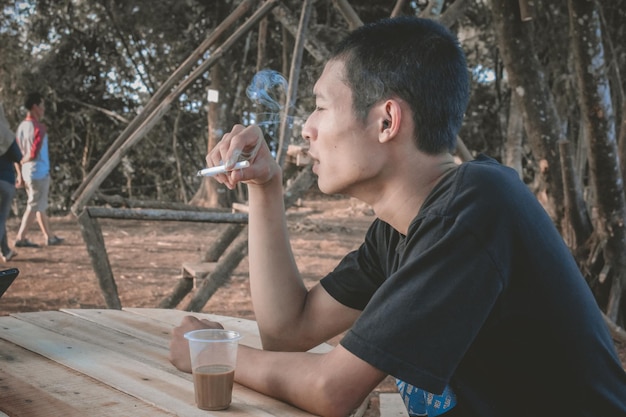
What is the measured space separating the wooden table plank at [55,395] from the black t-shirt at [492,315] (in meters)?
0.45

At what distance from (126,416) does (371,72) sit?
0.84 m

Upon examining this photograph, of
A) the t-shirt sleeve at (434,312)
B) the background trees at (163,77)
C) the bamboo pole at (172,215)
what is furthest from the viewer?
the background trees at (163,77)

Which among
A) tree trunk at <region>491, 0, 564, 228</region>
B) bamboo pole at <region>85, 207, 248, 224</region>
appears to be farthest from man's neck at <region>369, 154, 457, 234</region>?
tree trunk at <region>491, 0, 564, 228</region>

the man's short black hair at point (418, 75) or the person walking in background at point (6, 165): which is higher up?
the man's short black hair at point (418, 75)

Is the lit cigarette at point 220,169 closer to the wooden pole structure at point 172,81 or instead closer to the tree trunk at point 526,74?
the wooden pole structure at point 172,81

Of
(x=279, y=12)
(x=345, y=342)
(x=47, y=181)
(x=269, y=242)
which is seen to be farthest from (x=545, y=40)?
(x=345, y=342)

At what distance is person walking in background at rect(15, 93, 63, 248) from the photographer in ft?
27.3

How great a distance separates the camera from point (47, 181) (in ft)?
28.5

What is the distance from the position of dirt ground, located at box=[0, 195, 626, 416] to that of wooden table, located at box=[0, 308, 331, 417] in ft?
7.70

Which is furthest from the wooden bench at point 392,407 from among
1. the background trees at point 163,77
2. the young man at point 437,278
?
the background trees at point 163,77

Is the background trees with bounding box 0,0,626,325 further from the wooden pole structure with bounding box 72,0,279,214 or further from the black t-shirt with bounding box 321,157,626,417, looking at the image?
the black t-shirt with bounding box 321,157,626,417

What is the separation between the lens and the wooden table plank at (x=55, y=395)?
1328 mm

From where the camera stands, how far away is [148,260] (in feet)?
27.1

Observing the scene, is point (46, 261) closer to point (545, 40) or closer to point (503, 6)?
point (503, 6)
